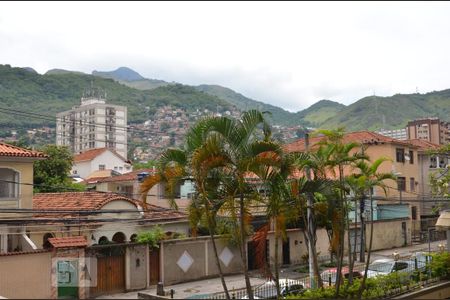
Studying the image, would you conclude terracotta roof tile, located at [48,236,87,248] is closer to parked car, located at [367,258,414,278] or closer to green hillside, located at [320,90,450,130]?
parked car, located at [367,258,414,278]

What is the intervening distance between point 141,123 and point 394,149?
123556 millimetres

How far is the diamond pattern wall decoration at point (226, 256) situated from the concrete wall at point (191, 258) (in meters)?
0.08

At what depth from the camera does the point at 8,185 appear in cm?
2675

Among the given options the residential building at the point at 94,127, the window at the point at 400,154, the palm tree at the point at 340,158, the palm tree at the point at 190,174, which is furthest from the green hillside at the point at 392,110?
the palm tree at the point at 190,174

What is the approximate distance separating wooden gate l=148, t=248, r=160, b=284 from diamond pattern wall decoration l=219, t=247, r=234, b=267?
4573mm

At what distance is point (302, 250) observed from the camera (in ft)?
113

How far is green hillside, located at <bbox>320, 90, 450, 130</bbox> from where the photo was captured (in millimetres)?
141750

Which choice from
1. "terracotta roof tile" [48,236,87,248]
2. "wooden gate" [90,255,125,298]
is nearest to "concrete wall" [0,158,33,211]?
"terracotta roof tile" [48,236,87,248]

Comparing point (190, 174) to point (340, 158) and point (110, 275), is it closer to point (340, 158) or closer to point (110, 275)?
point (340, 158)

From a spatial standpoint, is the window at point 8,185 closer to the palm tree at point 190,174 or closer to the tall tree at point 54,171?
the tall tree at point 54,171

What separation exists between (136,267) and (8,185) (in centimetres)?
806

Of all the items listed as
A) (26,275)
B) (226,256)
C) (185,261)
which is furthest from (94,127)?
(26,275)

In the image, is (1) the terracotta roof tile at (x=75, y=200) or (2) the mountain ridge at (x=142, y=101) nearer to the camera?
(1) the terracotta roof tile at (x=75, y=200)

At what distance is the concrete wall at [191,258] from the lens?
27.0m
